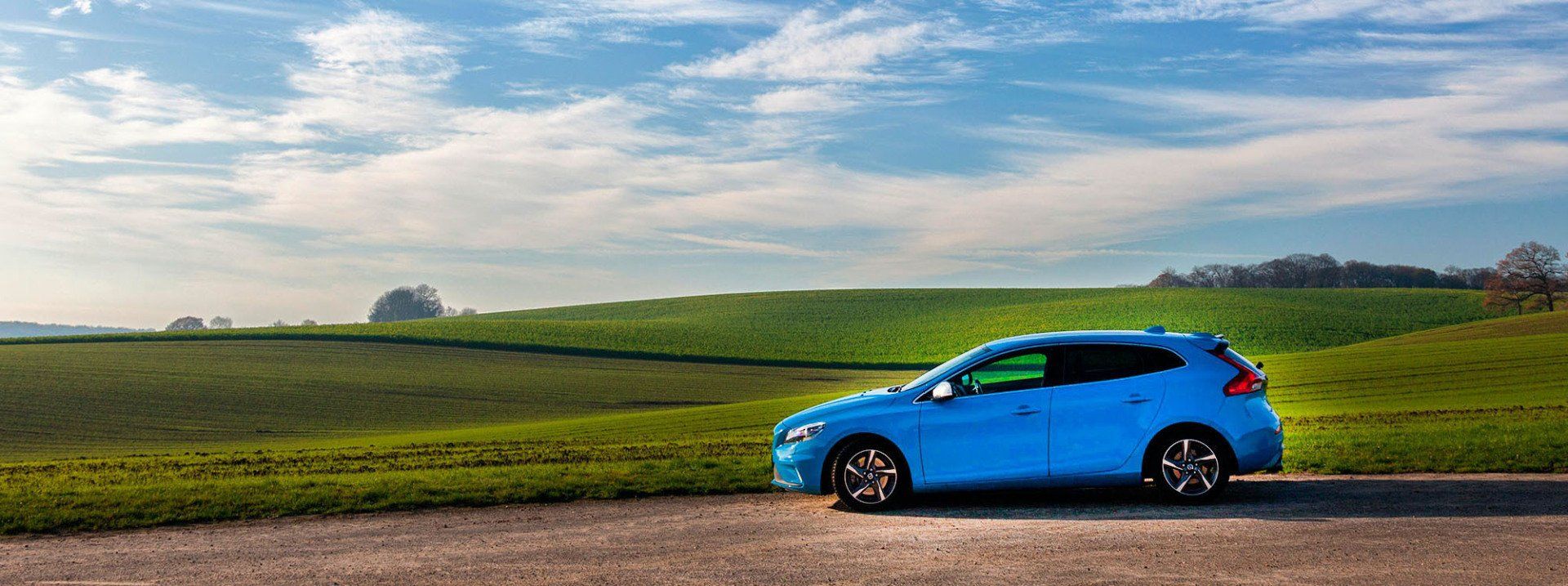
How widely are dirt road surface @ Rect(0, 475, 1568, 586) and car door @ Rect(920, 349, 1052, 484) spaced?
380 mm

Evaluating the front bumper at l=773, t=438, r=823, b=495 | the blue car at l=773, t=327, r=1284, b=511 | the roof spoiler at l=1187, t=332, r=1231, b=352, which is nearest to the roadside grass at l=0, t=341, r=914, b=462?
the front bumper at l=773, t=438, r=823, b=495

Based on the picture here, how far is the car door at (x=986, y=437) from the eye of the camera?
1121 cm

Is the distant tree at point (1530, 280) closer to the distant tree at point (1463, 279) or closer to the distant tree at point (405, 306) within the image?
the distant tree at point (1463, 279)

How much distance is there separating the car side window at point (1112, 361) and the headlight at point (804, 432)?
241cm

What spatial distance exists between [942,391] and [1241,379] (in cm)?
293

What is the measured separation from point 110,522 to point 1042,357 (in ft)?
31.5

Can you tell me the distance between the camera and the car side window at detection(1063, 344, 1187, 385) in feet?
37.2

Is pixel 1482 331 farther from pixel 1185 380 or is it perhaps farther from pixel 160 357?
pixel 160 357

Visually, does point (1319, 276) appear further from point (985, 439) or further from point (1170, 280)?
point (985, 439)

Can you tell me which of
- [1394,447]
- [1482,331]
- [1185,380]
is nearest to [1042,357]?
[1185,380]

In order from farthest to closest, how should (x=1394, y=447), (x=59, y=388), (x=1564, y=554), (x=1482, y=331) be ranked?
(x=1482, y=331) < (x=59, y=388) < (x=1394, y=447) < (x=1564, y=554)

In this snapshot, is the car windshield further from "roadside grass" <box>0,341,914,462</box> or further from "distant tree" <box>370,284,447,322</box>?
"distant tree" <box>370,284,447,322</box>

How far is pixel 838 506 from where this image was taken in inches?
460

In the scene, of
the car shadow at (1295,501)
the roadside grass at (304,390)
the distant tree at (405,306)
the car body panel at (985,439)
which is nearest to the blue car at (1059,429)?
the car body panel at (985,439)
